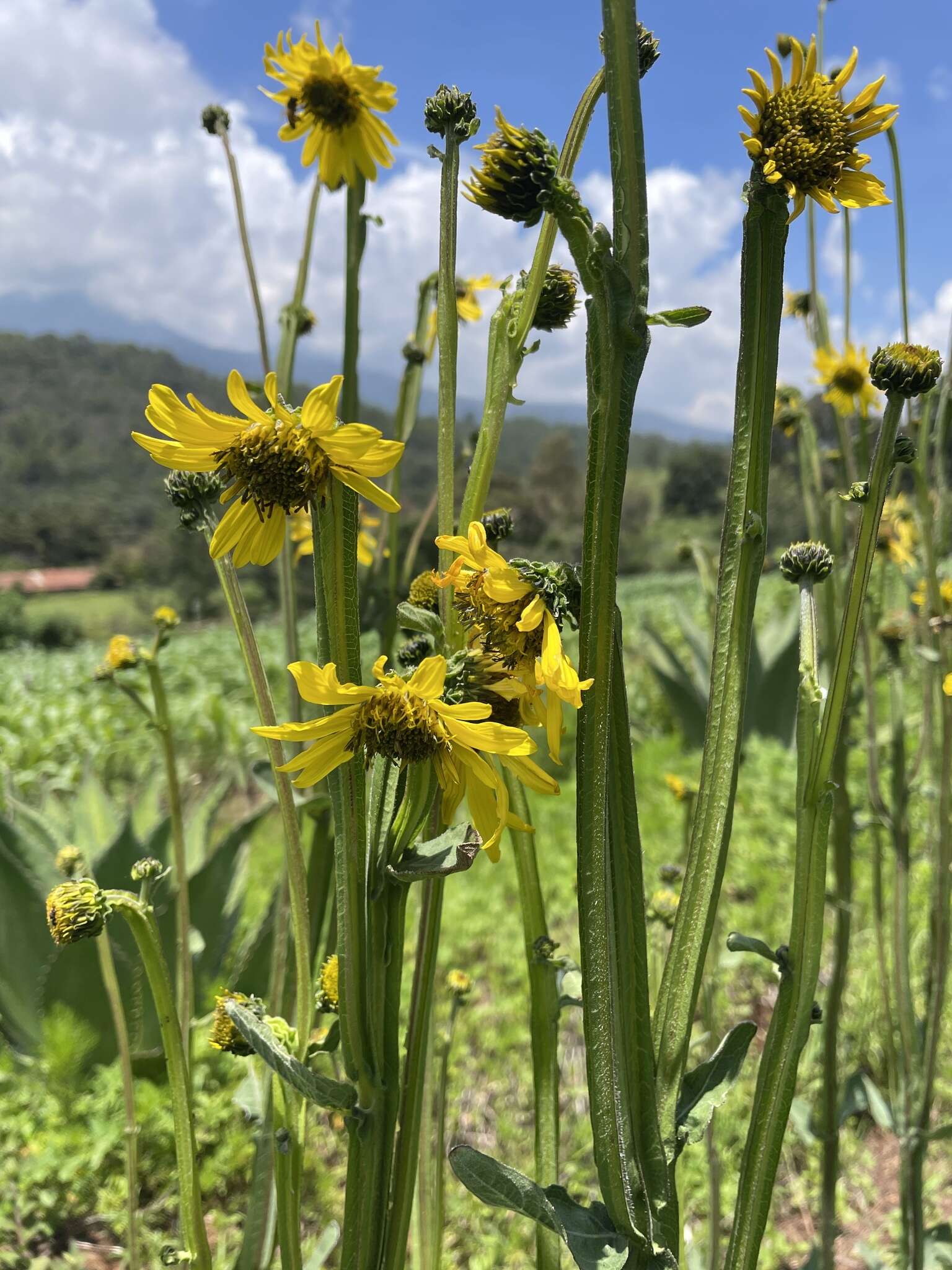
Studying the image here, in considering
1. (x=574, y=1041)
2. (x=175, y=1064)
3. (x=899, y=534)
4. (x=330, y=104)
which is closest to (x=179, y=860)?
(x=175, y=1064)

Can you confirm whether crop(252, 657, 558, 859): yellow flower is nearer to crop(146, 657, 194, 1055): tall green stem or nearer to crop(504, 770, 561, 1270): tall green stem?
crop(504, 770, 561, 1270): tall green stem

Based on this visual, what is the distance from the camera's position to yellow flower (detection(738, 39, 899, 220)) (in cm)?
34

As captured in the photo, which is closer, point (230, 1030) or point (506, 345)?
point (506, 345)

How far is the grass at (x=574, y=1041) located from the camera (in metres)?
1.16

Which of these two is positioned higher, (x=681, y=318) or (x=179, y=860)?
(x=681, y=318)

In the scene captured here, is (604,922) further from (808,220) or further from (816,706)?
(808,220)

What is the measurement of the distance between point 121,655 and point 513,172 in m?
0.56

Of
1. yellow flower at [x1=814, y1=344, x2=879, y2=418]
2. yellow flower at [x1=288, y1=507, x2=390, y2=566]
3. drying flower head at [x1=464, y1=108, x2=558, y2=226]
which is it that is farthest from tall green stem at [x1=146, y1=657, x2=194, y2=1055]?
yellow flower at [x1=814, y1=344, x2=879, y2=418]

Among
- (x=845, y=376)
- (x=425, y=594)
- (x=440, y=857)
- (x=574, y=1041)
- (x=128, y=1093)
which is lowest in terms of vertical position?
(x=574, y=1041)

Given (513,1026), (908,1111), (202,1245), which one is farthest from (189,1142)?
(513,1026)

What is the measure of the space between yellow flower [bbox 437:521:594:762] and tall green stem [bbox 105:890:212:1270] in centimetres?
22

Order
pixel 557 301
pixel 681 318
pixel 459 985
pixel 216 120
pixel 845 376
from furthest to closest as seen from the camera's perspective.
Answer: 1. pixel 845 376
2. pixel 216 120
3. pixel 459 985
4. pixel 557 301
5. pixel 681 318

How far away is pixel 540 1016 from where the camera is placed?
44 centimetres

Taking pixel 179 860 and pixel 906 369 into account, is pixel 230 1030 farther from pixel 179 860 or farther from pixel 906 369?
pixel 906 369
